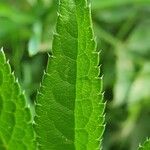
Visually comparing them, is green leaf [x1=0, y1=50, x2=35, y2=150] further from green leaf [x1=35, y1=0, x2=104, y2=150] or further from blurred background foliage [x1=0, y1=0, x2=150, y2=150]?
blurred background foliage [x1=0, y1=0, x2=150, y2=150]

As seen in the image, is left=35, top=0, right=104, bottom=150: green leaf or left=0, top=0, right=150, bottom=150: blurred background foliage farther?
left=0, top=0, right=150, bottom=150: blurred background foliage

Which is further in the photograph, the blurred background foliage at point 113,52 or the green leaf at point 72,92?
the blurred background foliage at point 113,52

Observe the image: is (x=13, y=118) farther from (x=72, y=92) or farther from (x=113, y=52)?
(x=113, y=52)

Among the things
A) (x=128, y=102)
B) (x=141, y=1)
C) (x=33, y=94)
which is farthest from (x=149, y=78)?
(x=33, y=94)

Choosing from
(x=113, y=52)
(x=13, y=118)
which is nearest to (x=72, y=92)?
(x=13, y=118)

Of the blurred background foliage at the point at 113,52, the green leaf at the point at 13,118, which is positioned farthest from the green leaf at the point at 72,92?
the blurred background foliage at the point at 113,52

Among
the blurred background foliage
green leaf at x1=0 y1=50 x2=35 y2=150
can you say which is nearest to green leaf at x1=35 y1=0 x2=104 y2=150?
green leaf at x1=0 y1=50 x2=35 y2=150

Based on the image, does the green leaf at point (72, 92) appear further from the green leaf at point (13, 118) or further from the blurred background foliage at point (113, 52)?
the blurred background foliage at point (113, 52)

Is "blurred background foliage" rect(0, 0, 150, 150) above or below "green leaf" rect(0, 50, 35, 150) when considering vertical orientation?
above
